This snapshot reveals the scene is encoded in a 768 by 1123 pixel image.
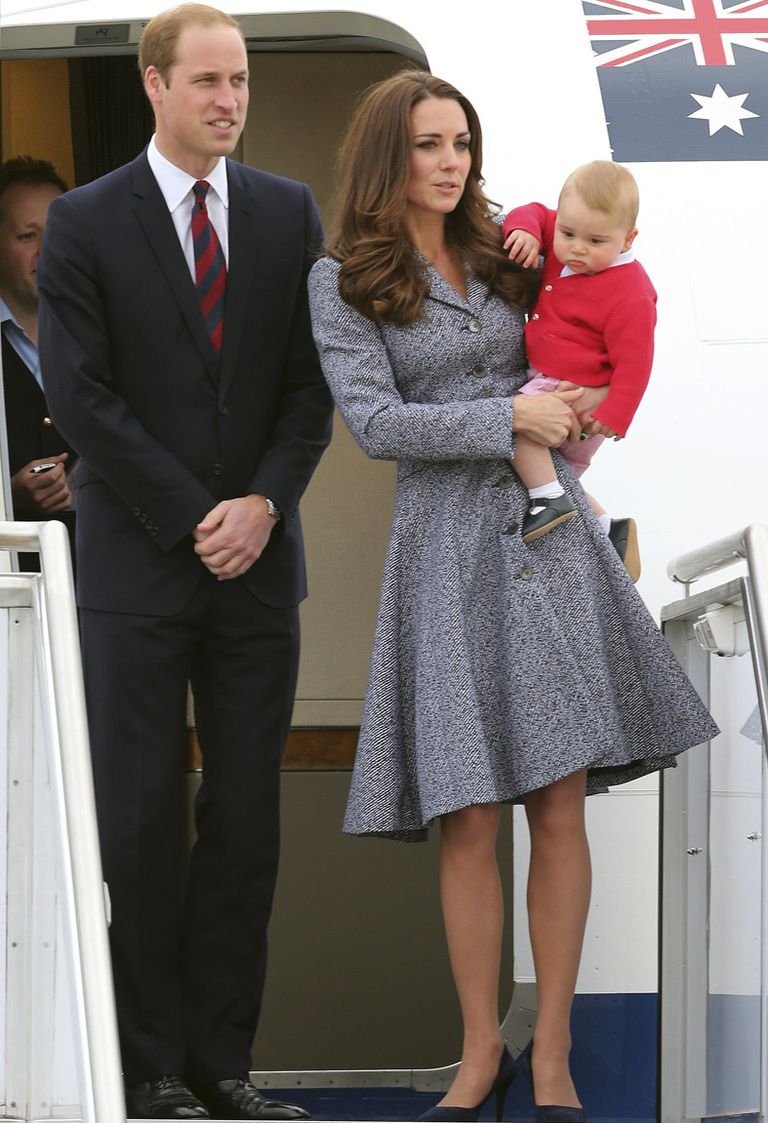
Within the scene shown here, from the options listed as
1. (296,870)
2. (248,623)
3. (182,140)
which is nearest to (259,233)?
(182,140)

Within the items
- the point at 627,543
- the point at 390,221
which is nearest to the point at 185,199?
the point at 390,221

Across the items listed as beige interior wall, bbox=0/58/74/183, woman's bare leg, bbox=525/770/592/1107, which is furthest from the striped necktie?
beige interior wall, bbox=0/58/74/183

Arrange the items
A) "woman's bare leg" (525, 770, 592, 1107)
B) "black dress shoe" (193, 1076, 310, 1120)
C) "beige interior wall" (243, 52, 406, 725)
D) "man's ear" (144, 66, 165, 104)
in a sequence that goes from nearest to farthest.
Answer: "woman's bare leg" (525, 770, 592, 1107), "black dress shoe" (193, 1076, 310, 1120), "man's ear" (144, 66, 165, 104), "beige interior wall" (243, 52, 406, 725)

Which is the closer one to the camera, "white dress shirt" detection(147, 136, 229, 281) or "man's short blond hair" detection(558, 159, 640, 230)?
"man's short blond hair" detection(558, 159, 640, 230)

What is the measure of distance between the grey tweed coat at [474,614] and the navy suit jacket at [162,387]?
0.93 ft

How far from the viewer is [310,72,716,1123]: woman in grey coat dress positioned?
2801mm

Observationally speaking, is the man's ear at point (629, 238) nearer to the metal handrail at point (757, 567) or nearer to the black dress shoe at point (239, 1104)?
the metal handrail at point (757, 567)

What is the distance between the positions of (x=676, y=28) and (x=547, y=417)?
5.12 feet

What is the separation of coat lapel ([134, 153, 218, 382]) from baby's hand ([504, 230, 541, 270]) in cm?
60

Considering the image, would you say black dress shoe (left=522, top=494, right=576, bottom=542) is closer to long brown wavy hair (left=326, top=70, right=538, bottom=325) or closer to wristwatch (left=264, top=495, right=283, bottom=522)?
long brown wavy hair (left=326, top=70, right=538, bottom=325)

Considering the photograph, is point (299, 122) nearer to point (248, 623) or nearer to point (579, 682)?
point (248, 623)

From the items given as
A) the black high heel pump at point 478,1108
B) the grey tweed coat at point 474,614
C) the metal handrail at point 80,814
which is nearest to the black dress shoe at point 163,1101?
the black high heel pump at point 478,1108

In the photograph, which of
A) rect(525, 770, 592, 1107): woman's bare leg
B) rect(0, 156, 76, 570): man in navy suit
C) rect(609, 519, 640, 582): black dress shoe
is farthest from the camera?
rect(0, 156, 76, 570): man in navy suit

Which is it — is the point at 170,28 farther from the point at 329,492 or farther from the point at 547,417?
the point at 329,492
